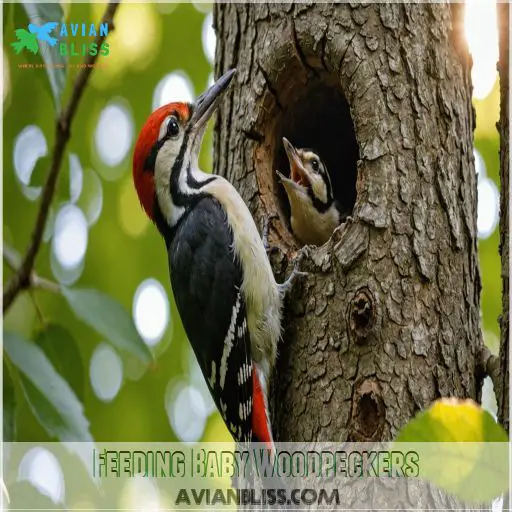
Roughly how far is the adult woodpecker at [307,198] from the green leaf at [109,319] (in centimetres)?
113

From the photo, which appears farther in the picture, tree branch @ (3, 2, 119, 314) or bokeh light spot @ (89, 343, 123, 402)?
bokeh light spot @ (89, 343, 123, 402)

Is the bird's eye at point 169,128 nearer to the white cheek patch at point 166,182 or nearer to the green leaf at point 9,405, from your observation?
the white cheek patch at point 166,182

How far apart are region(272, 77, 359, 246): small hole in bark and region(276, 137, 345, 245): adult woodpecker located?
0.07 metres

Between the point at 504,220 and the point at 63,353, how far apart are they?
1.69 m

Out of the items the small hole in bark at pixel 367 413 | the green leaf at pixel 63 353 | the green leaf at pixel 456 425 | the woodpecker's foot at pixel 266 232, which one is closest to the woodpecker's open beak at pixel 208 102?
the woodpecker's foot at pixel 266 232

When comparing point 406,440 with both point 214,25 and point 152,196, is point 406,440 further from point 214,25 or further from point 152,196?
point 214,25

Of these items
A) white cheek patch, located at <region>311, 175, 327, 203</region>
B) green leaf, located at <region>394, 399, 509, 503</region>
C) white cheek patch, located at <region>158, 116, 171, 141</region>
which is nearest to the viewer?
green leaf, located at <region>394, 399, 509, 503</region>

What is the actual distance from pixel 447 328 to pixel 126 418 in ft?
6.08

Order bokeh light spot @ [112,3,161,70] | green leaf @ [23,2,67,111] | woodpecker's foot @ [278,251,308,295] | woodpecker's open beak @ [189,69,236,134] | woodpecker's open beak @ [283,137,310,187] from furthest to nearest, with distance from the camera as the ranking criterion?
bokeh light spot @ [112,3,161,70] < woodpecker's open beak @ [283,137,310,187] < woodpecker's open beak @ [189,69,236,134] < woodpecker's foot @ [278,251,308,295] < green leaf @ [23,2,67,111]

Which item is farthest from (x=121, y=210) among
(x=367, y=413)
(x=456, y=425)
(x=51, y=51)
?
(x=456, y=425)

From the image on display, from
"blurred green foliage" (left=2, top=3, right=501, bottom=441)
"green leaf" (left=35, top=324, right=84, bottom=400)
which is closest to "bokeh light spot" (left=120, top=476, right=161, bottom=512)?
"blurred green foliage" (left=2, top=3, right=501, bottom=441)

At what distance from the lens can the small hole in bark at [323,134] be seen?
12.1ft

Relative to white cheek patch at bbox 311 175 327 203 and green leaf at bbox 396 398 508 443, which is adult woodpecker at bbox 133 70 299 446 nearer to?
white cheek patch at bbox 311 175 327 203

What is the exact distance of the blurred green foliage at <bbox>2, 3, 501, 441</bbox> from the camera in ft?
12.2
